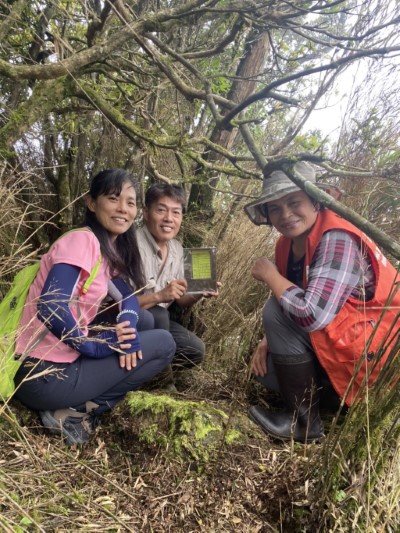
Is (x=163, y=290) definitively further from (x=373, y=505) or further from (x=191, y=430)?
(x=373, y=505)

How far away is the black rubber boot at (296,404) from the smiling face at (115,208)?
114 cm

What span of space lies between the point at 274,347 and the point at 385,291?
65 centimetres

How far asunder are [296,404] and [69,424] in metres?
1.17

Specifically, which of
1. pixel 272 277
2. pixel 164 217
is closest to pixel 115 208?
pixel 164 217

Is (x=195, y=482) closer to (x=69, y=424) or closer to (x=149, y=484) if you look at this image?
(x=149, y=484)

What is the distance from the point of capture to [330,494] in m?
1.35

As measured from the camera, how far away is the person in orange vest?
1.87m

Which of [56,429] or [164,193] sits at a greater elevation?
[164,193]

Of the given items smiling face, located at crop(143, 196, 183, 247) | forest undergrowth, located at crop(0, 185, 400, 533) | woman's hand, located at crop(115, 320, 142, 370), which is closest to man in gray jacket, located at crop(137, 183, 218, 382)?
smiling face, located at crop(143, 196, 183, 247)

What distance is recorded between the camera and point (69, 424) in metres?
1.89

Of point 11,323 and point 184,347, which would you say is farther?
point 184,347

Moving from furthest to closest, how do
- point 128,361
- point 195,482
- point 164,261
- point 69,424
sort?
point 164,261
point 128,361
point 69,424
point 195,482

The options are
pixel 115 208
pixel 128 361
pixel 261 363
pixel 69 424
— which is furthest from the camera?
pixel 261 363

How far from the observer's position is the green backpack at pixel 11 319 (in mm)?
1600
